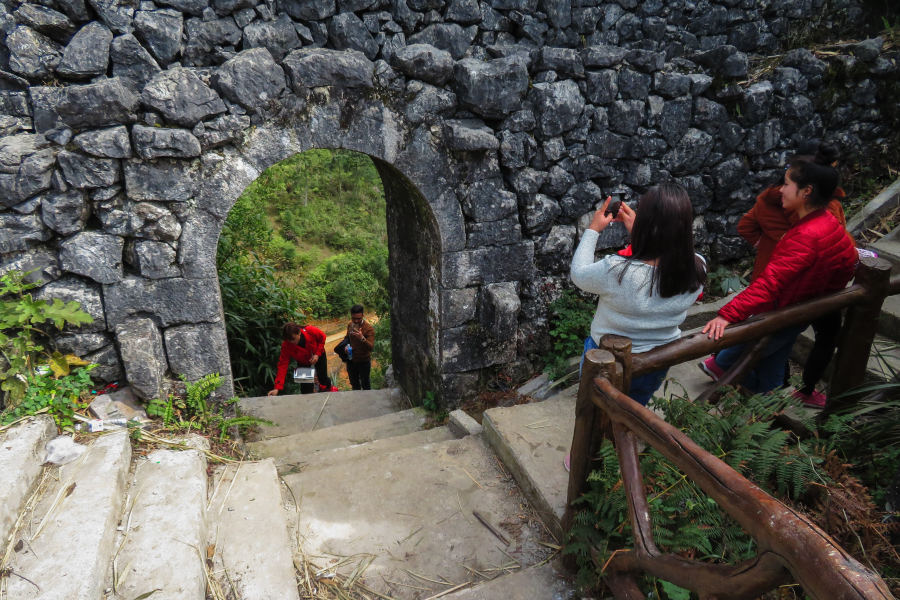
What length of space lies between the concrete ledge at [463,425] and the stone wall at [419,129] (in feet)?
1.62

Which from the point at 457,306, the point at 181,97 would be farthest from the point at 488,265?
the point at 181,97

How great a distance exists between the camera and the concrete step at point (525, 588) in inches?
89.0

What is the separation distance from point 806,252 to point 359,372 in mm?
5008

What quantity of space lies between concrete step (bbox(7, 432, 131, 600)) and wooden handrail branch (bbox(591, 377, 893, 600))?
190cm

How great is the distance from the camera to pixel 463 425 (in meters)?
3.69

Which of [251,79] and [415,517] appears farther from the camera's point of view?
[251,79]

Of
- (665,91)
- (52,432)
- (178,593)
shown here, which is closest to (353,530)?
(178,593)

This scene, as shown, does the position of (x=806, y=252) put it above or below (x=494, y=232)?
above

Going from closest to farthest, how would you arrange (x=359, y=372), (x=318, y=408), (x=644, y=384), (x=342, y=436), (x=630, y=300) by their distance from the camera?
(x=630, y=300) → (x=644, y=384) → (x=342, y=436) → (x=318, y=408) → (x=359, y=372)

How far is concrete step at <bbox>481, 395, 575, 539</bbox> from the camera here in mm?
2709

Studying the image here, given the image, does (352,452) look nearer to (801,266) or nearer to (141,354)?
(141,354)

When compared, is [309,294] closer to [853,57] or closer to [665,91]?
[665,91]

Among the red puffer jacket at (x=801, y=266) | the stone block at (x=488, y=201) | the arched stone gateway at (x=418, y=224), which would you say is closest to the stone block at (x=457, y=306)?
the arched stone gateway at (x=418, y=224)

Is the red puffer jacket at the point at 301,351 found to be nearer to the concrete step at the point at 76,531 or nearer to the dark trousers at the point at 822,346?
the concrete step at the point at 76,531
